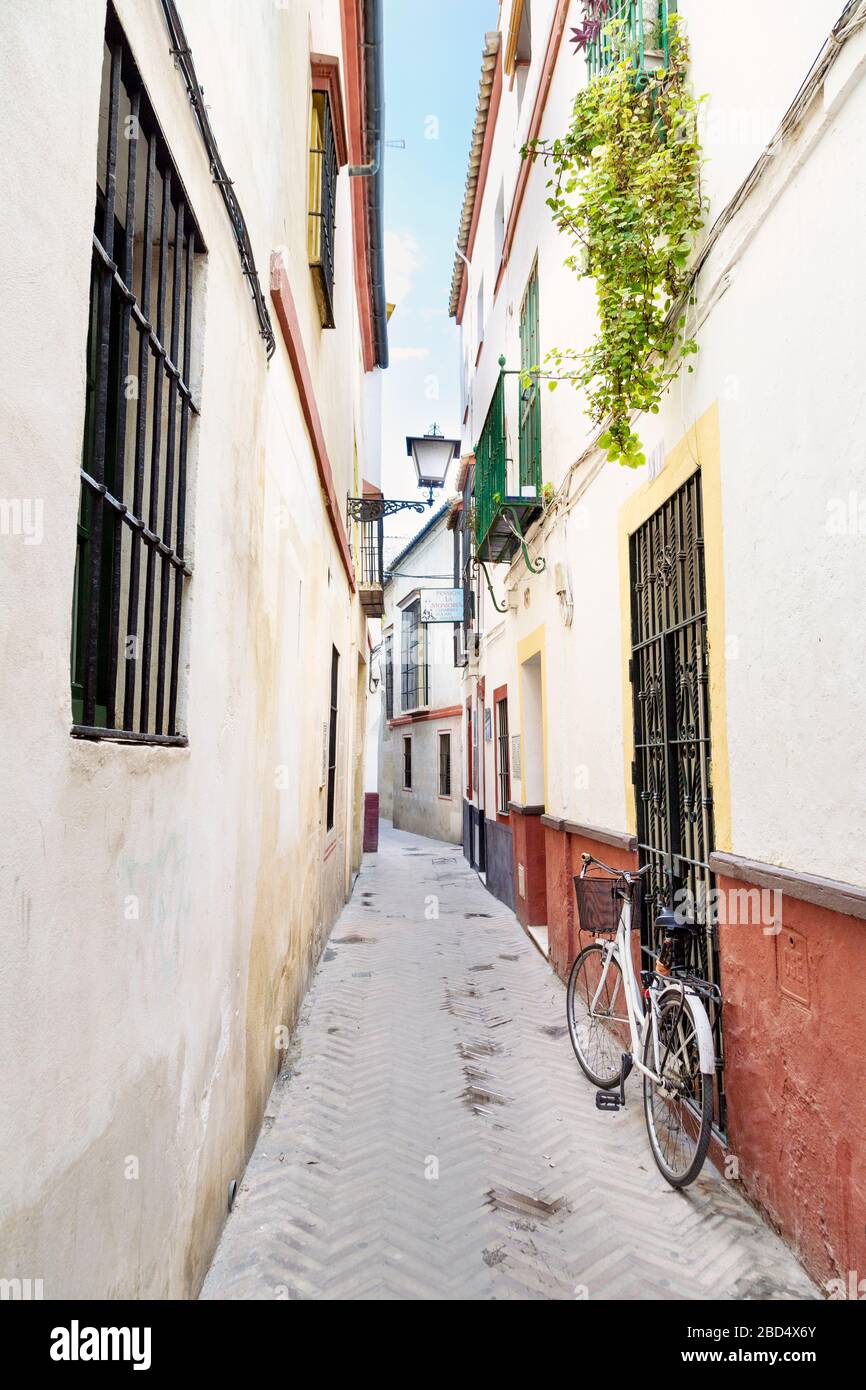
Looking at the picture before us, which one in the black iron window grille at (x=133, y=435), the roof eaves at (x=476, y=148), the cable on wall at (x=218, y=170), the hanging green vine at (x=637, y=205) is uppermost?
the roof eaves at (x=476, y=148)

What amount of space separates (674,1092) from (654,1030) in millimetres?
262

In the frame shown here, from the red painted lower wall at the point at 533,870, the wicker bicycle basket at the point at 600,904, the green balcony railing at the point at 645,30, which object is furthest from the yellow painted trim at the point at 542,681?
the green balcony railing at the point at 645,30

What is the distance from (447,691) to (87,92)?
19.7 m

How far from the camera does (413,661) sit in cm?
2478

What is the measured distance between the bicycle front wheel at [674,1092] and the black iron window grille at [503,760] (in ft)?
20.8

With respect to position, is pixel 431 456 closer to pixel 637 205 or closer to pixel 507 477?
pixel 507 477

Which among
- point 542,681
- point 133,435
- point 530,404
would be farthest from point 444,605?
point 133,435

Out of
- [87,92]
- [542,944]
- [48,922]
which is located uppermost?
[87,92]

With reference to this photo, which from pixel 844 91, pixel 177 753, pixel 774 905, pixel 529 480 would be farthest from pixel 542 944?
pixel 844 91

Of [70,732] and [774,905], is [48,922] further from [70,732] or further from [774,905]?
[774,905]

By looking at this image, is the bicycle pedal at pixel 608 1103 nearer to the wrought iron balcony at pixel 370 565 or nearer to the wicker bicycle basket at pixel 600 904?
the wicker bicycle basket at pixel 600 904

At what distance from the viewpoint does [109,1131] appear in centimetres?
185

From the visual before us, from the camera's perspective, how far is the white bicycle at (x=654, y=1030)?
3.44 meters
